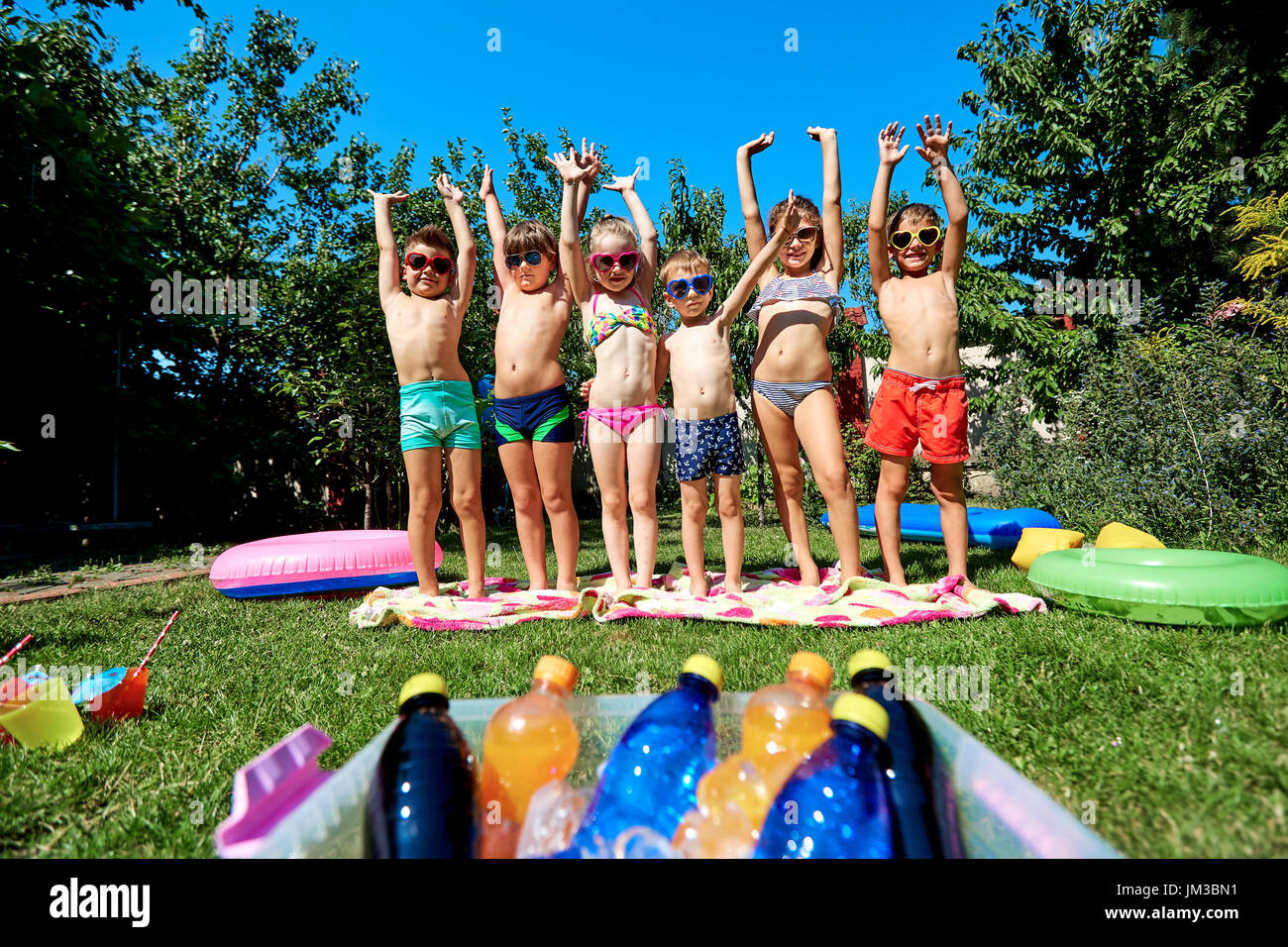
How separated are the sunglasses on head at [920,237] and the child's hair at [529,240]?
2.24 meters

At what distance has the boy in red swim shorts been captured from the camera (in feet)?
12.3

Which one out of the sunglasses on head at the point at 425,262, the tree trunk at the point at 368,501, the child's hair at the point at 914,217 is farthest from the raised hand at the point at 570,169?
the tree trunk at the point at 368,501

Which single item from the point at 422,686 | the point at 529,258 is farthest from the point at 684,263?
the point at 422,686

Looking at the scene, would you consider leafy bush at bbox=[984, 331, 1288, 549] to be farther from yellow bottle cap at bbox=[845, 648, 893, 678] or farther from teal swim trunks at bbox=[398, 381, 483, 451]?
teal swim trunks at bbox=[398, 381, 483, 451]

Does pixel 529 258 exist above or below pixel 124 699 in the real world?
above

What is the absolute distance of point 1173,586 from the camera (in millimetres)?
2684

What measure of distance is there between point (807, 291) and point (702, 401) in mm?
977

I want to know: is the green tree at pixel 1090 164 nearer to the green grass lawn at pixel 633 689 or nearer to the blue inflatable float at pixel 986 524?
the blue inflatable float at pixel 986 524

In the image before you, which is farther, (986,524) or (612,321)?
(986,524)

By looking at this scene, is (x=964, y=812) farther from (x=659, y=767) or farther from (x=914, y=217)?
(x=914, y=217)

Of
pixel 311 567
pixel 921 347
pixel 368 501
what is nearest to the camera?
pixel 921 347

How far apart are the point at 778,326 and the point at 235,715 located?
3.44m

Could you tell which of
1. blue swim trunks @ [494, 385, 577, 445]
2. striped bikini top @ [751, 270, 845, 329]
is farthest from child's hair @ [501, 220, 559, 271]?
striped bikini top @ [751, 270, 845, 329]

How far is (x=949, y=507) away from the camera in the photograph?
3891 millimetres
